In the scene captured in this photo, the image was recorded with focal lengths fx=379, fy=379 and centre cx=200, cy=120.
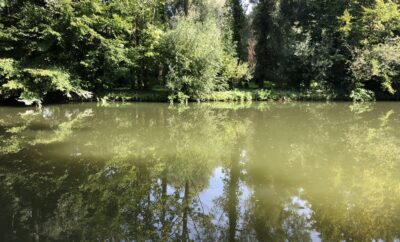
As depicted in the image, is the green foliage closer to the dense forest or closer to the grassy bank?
the dense forest

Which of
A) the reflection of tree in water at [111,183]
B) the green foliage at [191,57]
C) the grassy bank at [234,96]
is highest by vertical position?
the green foliage at [191,57]

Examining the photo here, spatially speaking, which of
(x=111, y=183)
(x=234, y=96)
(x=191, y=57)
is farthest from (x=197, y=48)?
(x=111, y=183)

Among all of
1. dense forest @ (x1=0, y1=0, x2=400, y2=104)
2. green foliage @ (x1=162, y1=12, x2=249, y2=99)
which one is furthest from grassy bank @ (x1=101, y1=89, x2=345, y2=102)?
green foliage @ (x1=162, y1=12, x2=249, y2=99)

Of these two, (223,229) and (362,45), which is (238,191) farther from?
(362,45)

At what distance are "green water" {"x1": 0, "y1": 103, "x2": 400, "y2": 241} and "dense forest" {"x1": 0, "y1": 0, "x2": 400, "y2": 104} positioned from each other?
954cm

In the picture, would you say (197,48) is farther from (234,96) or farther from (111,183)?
(111,183)

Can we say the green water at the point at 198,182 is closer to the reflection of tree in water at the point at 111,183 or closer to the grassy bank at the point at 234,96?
the reflection of tree in water at the point at 111,183

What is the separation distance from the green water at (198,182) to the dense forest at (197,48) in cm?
954

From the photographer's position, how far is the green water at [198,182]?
586cm

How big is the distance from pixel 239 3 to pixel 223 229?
28142mm

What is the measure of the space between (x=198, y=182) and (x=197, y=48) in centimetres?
1770

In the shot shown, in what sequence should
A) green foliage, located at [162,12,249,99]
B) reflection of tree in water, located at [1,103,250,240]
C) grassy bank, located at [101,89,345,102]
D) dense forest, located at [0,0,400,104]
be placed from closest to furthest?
reflection of tree in water, located at [1,103,250,240]
dense forest, located at [0,0,400,104]
green foliage, located at [162,12,249,99]
grassy bank, located at [101,89,345,102]

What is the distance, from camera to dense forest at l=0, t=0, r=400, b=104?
76.8ft

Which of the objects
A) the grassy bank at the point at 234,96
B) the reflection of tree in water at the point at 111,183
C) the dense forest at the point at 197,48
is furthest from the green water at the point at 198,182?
the grassy bank at the point at 234,96
